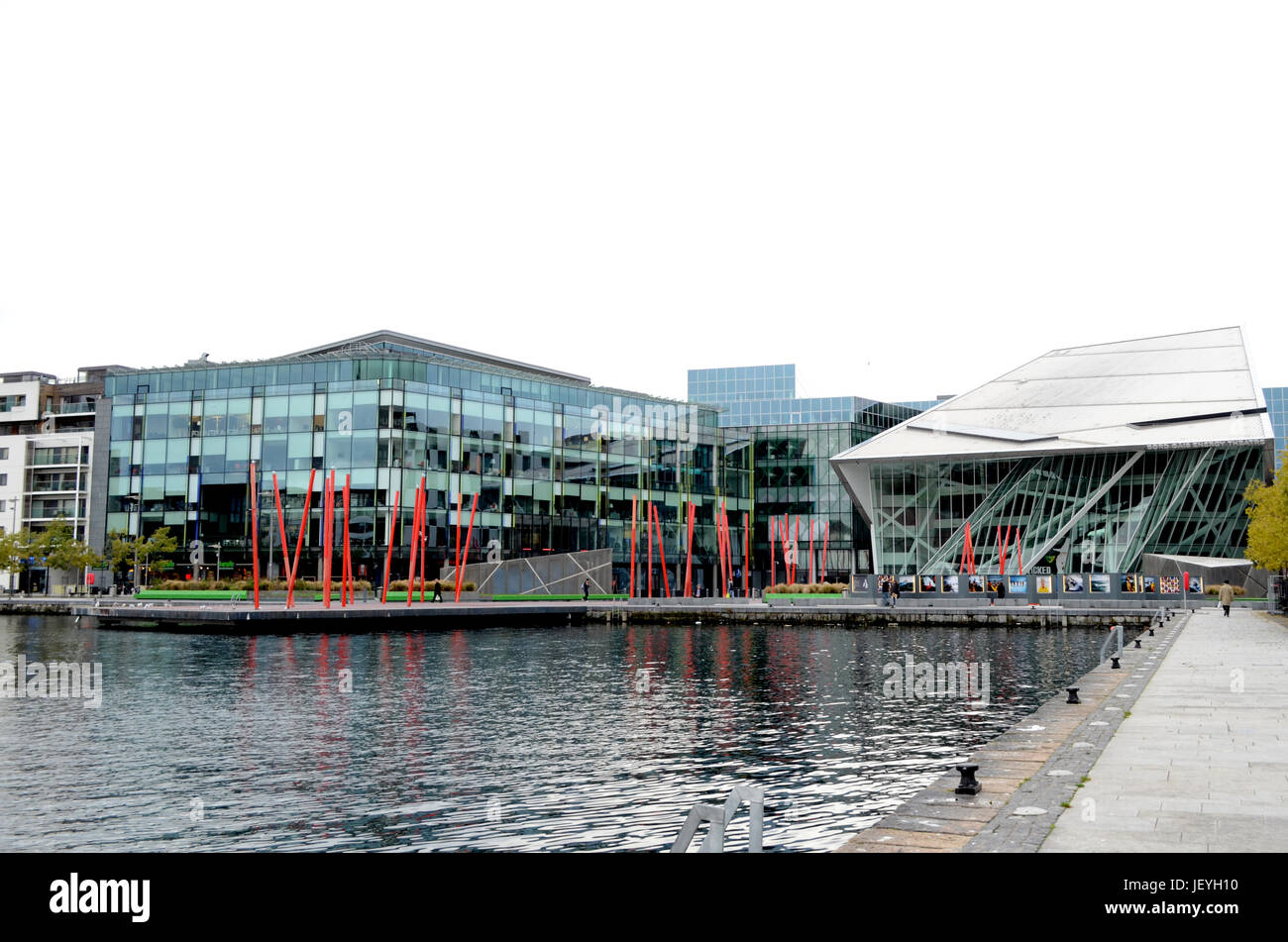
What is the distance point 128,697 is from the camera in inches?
1070

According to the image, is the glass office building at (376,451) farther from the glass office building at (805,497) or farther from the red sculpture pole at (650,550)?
the glass office building at (805,497)

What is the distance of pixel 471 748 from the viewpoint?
64.6 feet

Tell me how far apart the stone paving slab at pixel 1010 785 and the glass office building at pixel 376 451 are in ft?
218

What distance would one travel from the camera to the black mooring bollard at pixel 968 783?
11.9m

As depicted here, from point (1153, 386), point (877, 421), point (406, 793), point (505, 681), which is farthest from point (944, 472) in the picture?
point (406, 793)

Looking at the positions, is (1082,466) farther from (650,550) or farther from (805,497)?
(650,550)

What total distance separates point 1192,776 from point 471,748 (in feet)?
38.5

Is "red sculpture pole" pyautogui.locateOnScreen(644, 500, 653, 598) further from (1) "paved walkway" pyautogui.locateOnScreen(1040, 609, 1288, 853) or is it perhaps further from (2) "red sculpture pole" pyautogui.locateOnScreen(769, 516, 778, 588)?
(1) "paved walkway" pyautogui.locateOnScreen(1040, 609, 1288, 853)

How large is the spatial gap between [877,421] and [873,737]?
355ft

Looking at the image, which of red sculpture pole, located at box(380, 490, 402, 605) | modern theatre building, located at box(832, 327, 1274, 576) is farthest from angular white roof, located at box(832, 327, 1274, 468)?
red sculpture pole, located at box(380, 490, 402, 605)

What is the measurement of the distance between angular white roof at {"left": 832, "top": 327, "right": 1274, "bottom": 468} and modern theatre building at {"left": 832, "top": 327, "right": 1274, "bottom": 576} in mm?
174

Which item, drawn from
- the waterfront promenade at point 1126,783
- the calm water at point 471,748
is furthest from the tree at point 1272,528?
the waterfront promenade at point 1126,783
